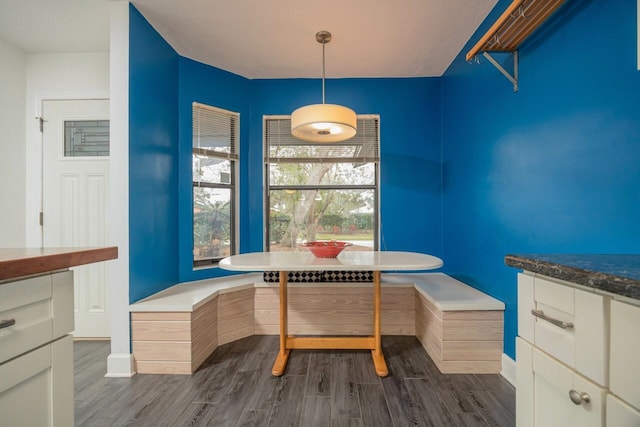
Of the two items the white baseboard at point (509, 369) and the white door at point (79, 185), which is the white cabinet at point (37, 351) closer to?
the white door at point (79, 185)

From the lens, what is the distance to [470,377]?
6.54 ft

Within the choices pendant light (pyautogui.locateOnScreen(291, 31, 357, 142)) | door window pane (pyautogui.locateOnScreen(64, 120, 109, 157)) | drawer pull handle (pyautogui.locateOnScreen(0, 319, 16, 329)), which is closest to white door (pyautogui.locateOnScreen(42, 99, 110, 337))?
door window pane (pyautogui.locateOnScreen(64, 120, 109, 157))

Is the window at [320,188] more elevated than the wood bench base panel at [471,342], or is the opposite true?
the window at [320,188]

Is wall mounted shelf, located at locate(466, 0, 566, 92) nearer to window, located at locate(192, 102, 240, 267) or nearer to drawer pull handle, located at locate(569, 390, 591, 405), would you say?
drawer pull handle, located at locate(569, 390, 591, 405)

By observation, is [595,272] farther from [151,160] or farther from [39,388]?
[151,160]

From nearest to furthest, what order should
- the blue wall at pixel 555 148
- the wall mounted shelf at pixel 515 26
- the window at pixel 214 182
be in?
the blue wall at pixel 555 148 < the wall mounted shelf at pixel 515 26 < the window at pixel 214 182

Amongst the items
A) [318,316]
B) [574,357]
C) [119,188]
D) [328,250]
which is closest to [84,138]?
[119,188]

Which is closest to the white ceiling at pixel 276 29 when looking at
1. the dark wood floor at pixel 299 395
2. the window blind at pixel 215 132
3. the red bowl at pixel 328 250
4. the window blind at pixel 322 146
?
the window blind at pixel 215 132

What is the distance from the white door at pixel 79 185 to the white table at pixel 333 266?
57.2 inches

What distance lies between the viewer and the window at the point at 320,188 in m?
3.18

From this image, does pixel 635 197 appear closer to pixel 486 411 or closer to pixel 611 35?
pixel 611 35

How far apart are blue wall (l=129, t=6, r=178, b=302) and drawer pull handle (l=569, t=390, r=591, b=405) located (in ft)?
7.93

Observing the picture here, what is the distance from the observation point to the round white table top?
1.81 meters

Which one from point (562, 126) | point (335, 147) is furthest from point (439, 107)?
point (562, 126)
